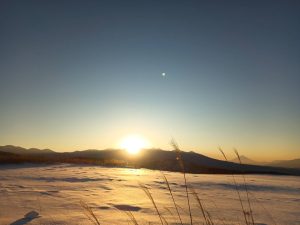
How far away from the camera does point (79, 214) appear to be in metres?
4.10

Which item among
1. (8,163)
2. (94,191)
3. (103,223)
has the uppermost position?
(8,163)

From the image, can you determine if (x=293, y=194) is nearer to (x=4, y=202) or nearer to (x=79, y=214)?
(x=79, y=214)

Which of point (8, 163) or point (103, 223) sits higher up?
point (8, 163)

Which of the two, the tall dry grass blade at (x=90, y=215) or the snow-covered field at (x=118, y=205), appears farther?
the snow-covered field at (x=118, y=205)

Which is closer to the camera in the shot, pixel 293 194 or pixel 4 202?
pixel 4 202

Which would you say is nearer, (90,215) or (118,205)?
(90,215)

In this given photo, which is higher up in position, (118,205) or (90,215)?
(118,205)

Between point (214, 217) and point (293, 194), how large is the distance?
3.56m

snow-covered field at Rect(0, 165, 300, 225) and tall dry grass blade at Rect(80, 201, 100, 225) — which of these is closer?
tall dry grass blade at Rect(80, 201, 100, 225)

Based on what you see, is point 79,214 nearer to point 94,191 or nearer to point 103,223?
point 103,223

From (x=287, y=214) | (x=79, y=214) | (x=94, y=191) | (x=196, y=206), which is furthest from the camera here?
(x=94, y=191)

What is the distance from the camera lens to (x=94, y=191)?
6.32 meters

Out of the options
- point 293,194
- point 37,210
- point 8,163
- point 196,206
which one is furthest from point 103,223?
point 8,163

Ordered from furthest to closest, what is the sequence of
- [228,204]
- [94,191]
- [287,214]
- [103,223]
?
[94,191] → [228,204] → [287,214] → [103,223]
